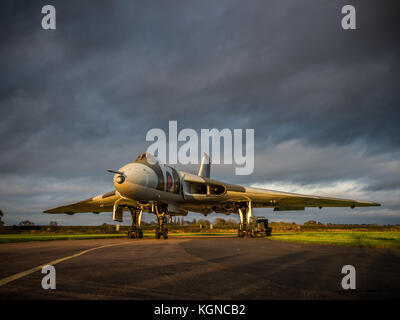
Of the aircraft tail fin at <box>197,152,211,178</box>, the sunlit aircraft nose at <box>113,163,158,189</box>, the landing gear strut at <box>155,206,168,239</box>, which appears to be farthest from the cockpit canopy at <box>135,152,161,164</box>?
the aircraft tail fin at <box>197,152,211,178</box>

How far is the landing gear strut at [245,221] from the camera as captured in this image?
2252cm

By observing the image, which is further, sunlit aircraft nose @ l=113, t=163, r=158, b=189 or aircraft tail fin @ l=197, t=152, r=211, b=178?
aircraft tail fin @ l=197, t=152, r=211, b=178

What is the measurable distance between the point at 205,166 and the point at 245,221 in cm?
816

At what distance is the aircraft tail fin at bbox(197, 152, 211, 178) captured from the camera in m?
29.0

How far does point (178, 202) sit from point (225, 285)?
15.5 meters

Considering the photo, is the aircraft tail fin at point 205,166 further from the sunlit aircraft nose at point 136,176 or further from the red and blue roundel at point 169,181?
the sunlit aircraft nose at point 136,176

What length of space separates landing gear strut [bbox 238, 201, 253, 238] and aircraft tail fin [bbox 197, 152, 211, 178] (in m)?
6.74

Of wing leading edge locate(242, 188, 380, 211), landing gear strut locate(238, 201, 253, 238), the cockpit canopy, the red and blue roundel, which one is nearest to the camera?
the cockpit canopy

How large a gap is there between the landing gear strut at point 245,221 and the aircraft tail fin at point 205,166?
6.74 m

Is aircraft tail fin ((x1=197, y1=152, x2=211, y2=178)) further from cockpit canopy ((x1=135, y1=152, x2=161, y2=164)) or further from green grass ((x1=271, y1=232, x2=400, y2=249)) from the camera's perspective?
green grass ((x1=271, y1=232, x2=400, y2=249))
